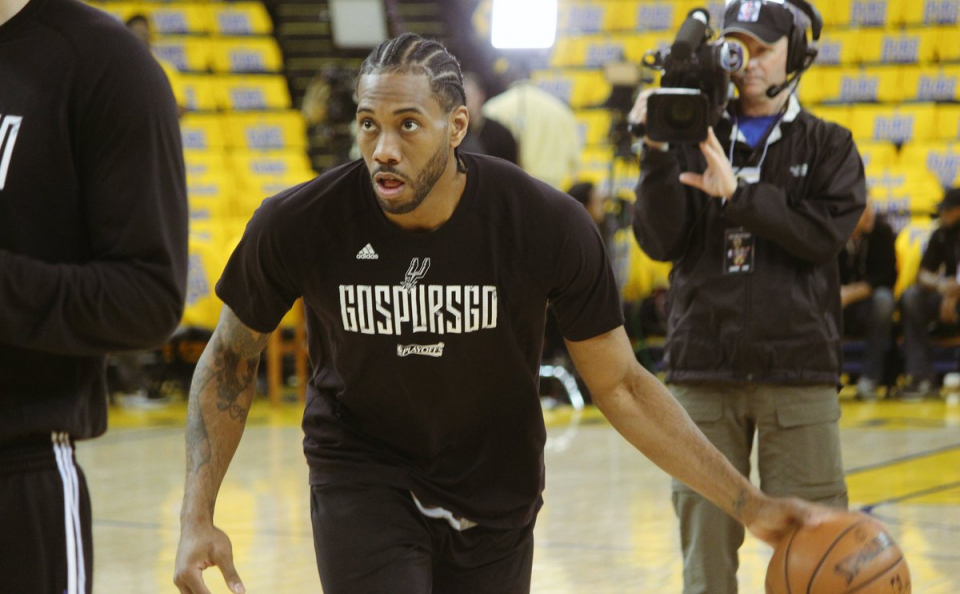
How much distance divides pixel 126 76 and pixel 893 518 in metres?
4.62

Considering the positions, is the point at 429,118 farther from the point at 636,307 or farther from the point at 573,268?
the point at 636,307

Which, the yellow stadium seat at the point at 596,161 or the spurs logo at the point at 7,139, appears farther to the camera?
the yellow stadium seat at the point at 596,161

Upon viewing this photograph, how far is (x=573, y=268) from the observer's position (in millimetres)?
2615

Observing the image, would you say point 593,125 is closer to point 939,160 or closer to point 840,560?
point 939,160

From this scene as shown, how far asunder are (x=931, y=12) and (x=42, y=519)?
14689 mm

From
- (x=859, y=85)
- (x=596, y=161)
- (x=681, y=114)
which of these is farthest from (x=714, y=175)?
(x=859, y=85)

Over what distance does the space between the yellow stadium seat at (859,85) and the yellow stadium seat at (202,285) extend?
7469 mm

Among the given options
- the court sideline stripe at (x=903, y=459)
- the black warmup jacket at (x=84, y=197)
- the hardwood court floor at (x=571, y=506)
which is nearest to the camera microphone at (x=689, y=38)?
the hardwood court floor at (x=571, y=506)

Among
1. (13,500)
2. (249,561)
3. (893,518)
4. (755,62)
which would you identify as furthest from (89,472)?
(13,500)

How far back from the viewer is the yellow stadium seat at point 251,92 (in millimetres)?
15398

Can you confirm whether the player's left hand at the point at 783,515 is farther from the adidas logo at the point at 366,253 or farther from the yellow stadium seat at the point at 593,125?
the yellow stadium seat at the point at 593,125

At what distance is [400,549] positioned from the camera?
2592mm

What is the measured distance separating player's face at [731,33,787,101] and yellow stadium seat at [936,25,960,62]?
478 inches

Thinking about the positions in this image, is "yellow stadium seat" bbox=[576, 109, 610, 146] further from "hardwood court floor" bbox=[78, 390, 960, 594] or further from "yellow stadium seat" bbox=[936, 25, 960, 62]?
"hardwood court floor" bbox=[78, 390, 960, 594]
